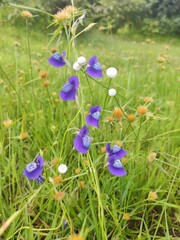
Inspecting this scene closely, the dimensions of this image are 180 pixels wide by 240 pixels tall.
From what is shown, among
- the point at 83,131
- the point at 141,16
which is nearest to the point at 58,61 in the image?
the point at 83,131

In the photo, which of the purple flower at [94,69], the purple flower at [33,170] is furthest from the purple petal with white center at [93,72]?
the purple flower at [33,170]

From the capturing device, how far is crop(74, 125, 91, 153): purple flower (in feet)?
3.15

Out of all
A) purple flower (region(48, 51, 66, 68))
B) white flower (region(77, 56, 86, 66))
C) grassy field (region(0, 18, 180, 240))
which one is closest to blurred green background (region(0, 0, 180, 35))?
grassy field (region(0, 18, 180, 240))

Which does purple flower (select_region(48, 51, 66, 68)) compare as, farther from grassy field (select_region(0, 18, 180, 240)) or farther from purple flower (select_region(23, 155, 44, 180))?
purple flower (select_region(23, 155, 44, 180))

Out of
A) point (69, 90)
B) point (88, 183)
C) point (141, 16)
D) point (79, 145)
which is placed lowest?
point (88, 183)

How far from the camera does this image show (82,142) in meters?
0.97

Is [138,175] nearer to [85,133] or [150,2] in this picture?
[85,133]

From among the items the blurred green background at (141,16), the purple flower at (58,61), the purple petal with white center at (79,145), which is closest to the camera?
the purple petal with white center at (79,145)

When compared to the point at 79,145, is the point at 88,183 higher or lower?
lower

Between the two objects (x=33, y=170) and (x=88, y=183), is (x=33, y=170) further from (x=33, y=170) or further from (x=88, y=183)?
(x=88, y=183)

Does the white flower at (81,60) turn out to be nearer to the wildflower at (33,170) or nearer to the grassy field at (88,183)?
the grassy field at (88,183)

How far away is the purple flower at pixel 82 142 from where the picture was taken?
3.15 ft

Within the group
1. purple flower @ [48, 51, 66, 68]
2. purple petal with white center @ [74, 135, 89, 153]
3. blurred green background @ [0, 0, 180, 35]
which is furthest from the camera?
blurred green background @ [0, 0, 180, 35]

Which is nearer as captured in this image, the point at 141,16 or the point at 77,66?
the point at 77,66
